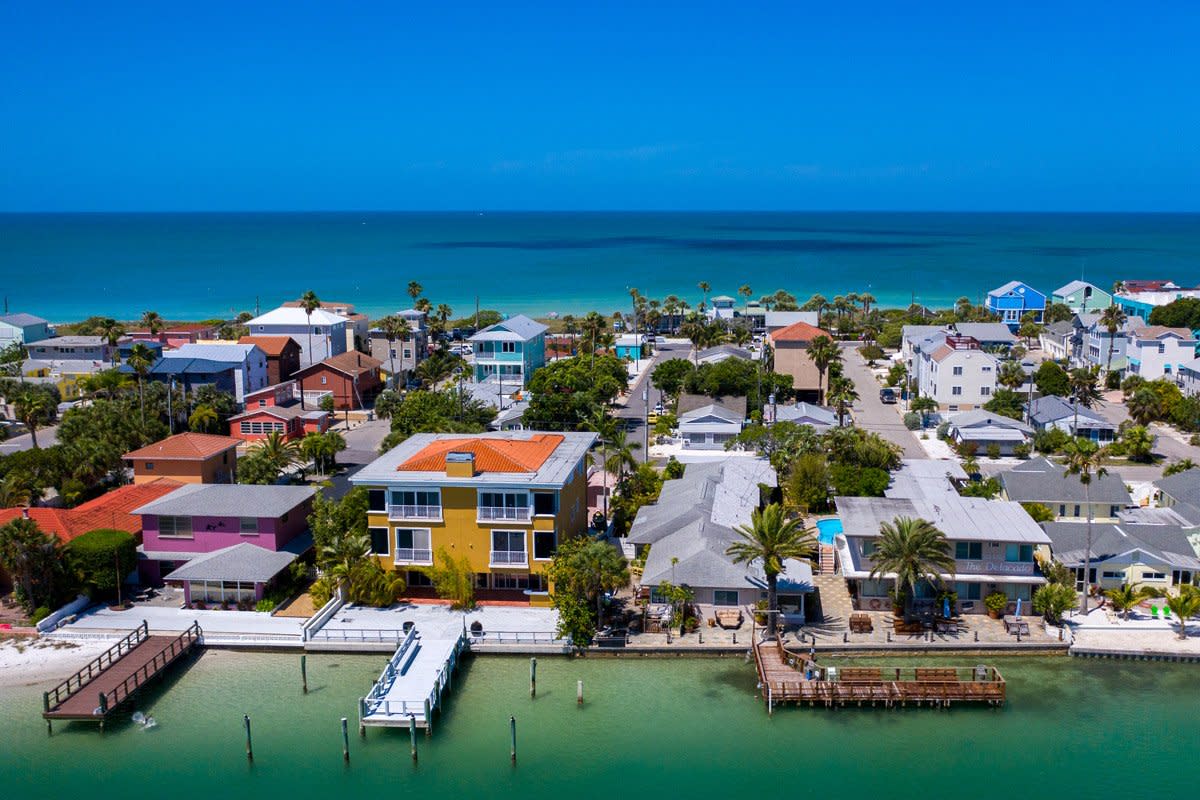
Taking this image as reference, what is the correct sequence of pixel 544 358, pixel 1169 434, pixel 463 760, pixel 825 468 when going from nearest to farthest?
pixel 463 760 < pixel 825 468 < pixel 1169 434 < pixel 544 358

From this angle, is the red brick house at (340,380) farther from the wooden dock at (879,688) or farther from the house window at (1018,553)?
the house window at (1018,553)

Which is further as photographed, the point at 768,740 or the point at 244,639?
the point at 244,639

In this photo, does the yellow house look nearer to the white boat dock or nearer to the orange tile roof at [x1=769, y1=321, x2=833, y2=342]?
the white boat dock

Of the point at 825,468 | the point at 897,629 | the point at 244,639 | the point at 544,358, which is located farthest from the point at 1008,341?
the point at 244,639

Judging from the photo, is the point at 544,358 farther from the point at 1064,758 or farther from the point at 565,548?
the point at 1064,758

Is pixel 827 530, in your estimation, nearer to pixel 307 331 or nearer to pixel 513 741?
pixel 513 741

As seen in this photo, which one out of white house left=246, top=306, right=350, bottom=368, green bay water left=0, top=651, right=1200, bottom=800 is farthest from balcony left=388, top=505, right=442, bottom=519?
white house left=246, top=306, right=350, bottom=368

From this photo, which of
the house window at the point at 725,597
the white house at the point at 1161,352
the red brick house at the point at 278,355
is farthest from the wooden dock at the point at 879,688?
the red brick house at the point at 278,355
